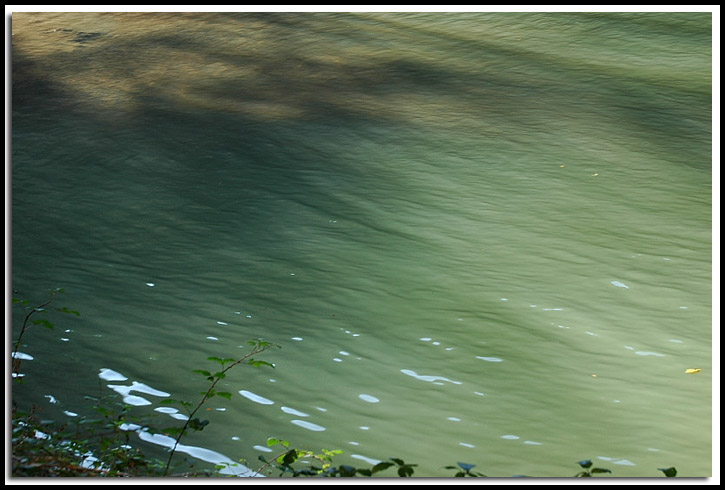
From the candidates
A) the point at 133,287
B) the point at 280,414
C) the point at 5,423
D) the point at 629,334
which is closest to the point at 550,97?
the point at 629,334

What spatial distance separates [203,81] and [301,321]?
11.1 ft

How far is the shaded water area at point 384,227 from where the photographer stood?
2.76 metres

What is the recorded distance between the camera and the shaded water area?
2.76 m

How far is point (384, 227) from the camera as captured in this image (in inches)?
165

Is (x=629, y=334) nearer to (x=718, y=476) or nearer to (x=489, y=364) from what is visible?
(x=489, y=364)

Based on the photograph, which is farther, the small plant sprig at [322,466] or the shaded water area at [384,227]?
the shaded water area at [384,227]

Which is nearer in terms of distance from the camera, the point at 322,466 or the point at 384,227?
the point at 322,466

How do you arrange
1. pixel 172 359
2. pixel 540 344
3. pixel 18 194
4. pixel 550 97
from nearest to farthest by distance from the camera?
pixel 172 359
pixel 540 344
pixel 18 194
pixel 550 97

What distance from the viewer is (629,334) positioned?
325 centimetres

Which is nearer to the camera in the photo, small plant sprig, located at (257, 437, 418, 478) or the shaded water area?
small plant sprig, located at (257, 437, 418, 478)

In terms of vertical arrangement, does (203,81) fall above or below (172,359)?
above

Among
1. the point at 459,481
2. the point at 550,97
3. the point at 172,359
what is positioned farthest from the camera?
the point at 550,97

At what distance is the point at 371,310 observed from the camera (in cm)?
341

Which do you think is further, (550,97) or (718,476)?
(550,97)
